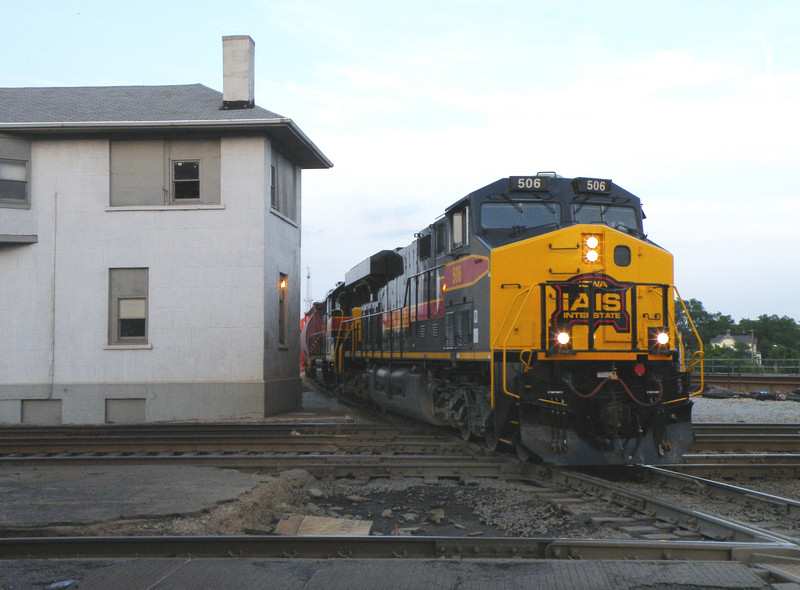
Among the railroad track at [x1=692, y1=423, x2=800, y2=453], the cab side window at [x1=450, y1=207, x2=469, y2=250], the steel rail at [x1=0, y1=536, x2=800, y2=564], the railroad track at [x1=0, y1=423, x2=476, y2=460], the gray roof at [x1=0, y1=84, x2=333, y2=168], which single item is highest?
the gray roof at [x1=0, y1=84, x2=333, y2=168]

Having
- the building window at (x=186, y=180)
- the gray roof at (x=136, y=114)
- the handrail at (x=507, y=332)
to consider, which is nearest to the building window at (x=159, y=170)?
the building window at (x=186, y=180)

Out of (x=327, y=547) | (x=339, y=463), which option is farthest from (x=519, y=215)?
(x=327, y=547)

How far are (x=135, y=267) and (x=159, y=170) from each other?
2410 mm

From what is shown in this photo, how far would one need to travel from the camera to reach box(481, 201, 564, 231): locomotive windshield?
1003 cm

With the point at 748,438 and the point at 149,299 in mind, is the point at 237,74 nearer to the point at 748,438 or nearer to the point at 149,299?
the point at 149,299

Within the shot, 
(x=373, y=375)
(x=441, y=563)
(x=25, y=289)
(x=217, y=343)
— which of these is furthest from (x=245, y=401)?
(x=441, y=563)

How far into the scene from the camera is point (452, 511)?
25.2ft

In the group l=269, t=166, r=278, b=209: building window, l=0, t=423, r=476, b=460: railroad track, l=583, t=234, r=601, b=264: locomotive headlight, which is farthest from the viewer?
l=269, t=166, r=278, b=209: building window

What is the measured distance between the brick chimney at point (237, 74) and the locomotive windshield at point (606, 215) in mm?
11131

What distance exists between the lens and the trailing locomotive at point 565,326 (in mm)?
8766


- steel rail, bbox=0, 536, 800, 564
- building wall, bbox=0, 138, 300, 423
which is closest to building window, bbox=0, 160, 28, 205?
building wall, bbox=0, 138, 300, 423

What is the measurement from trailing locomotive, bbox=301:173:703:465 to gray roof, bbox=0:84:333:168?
8.43 metres

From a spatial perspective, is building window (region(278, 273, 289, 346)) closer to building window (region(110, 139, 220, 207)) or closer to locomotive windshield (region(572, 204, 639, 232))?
building window (region(110, 139, 220, 207))

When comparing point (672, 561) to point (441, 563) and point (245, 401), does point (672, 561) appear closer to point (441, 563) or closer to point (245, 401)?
point (441, 563)
